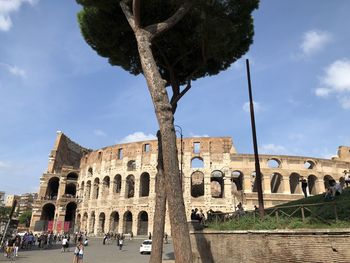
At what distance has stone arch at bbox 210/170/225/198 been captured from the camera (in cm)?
3250

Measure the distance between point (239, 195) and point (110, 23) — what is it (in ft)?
77.4

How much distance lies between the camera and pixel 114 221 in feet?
113

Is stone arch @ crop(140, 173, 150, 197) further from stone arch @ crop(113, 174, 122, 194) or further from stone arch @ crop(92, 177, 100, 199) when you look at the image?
stone arch @ crop(92, 177, 100, 199)

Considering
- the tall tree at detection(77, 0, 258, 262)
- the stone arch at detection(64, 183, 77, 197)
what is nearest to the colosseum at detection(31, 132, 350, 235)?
the stone arch at detection(64, 183, 77, 197)

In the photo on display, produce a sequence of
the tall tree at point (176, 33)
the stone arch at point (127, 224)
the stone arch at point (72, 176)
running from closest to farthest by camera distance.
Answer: the tall tree at point (176, 33) < the stone arch at point (127, 224) < the stone arch at point (72, 176)

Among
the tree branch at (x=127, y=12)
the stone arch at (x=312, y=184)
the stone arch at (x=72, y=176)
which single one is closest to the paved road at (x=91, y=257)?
the tree branch at (x=127, y=12)

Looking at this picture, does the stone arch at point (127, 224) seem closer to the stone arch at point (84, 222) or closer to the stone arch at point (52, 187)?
the stone arch at point (84, 222)

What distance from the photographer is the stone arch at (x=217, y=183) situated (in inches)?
1280

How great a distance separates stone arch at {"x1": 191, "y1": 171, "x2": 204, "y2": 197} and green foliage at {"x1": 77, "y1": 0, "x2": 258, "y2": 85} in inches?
915

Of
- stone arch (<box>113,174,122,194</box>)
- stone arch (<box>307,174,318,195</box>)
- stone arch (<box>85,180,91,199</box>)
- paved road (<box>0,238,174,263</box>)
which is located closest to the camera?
paved road (<box>0,238,174,263</box>)

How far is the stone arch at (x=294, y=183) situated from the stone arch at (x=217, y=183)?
294 inches

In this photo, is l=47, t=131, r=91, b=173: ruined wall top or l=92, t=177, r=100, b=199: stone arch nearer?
l=92, t=177, r=100, b=199: stone arch

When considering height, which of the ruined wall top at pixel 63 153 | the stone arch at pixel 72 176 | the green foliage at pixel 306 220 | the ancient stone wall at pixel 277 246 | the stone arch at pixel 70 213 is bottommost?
the ancient stone wall at pixel 277 246

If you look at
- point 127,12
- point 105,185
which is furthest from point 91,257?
point 105,185
